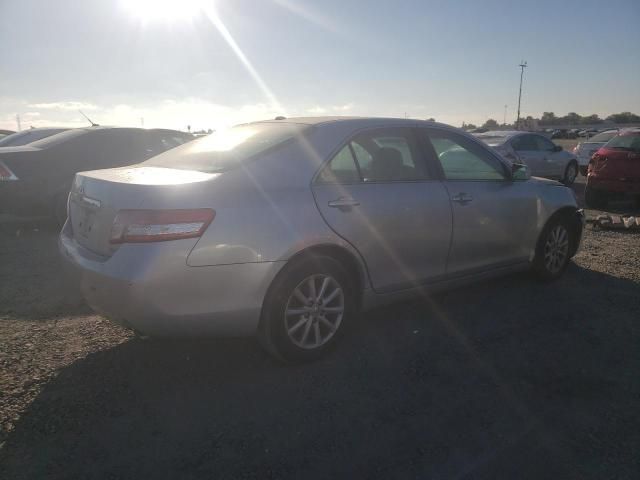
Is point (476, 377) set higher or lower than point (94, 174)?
lower

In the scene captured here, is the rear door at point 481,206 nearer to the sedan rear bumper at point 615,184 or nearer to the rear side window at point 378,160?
the rear side window at point 378,160

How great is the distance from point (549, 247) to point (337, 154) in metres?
2.64

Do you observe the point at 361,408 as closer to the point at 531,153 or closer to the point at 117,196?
the point at 117,196

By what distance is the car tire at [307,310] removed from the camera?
305 cm

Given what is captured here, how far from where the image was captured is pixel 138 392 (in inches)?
116

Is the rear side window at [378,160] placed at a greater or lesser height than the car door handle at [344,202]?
greater

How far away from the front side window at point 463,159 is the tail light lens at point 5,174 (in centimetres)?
548

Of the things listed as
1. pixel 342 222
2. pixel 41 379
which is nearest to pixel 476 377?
pixel 342 222

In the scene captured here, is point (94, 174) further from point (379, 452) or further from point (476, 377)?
point (476, 377)

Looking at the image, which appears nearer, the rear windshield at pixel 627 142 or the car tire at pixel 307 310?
the car tire at pixel 307 310

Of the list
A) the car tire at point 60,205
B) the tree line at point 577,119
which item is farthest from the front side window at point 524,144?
the tree line at point 577,119

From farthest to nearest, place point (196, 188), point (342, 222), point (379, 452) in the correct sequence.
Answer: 1. point (342, 222)
2. point (196, 188)
3. point (379, 452)

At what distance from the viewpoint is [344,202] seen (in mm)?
3301

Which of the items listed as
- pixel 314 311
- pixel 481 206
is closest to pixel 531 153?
pixel 481 206
